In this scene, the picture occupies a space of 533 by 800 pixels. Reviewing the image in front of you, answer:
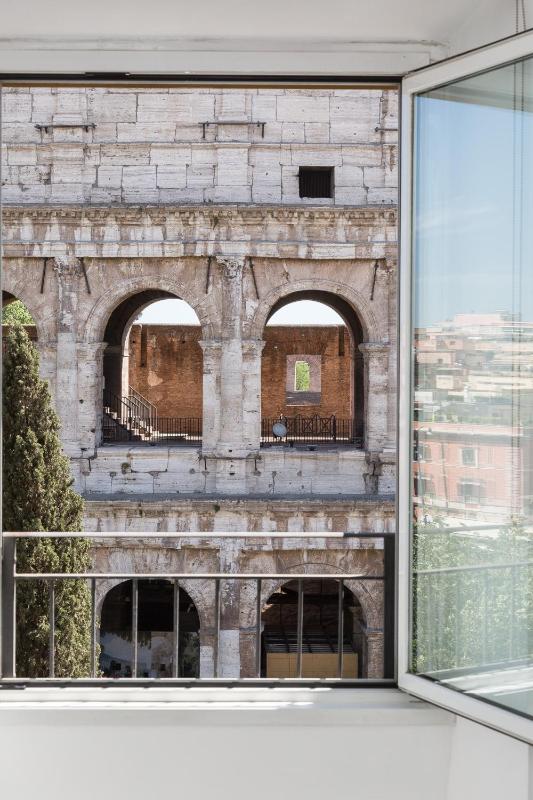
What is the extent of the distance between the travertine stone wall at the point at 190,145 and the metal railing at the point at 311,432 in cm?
416

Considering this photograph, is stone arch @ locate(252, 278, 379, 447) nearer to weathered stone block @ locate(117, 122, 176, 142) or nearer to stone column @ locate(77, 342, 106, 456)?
stone column @ locate(77, 342, 106, 456)

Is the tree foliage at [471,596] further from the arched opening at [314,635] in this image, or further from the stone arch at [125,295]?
the stone arch at [125,295]

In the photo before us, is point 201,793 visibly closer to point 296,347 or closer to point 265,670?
point 265,670

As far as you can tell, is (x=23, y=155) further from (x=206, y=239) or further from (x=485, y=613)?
(x=485, y=613)

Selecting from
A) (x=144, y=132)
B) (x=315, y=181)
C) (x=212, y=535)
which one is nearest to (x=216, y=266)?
(x=315, y=181)

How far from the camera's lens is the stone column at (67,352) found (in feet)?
39.1

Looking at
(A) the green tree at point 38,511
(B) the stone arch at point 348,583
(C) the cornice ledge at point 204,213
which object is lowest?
(B) the stone arch at point 348,583

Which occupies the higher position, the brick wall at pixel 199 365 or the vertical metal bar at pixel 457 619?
the brick wall at pixel 199 365

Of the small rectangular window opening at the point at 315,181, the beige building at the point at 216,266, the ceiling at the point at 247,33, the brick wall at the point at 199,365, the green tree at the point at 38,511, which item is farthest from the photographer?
the brick wall at the point at 199,365

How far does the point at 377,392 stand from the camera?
39.5ft

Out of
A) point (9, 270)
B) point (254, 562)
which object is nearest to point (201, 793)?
point (254, 562)

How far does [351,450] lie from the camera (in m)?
12.3

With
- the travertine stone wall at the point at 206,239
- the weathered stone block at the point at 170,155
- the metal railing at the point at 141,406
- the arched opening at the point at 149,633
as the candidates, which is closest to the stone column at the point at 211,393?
the travertine stone wall at the point at 206,239

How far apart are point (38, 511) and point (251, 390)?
4.03m
